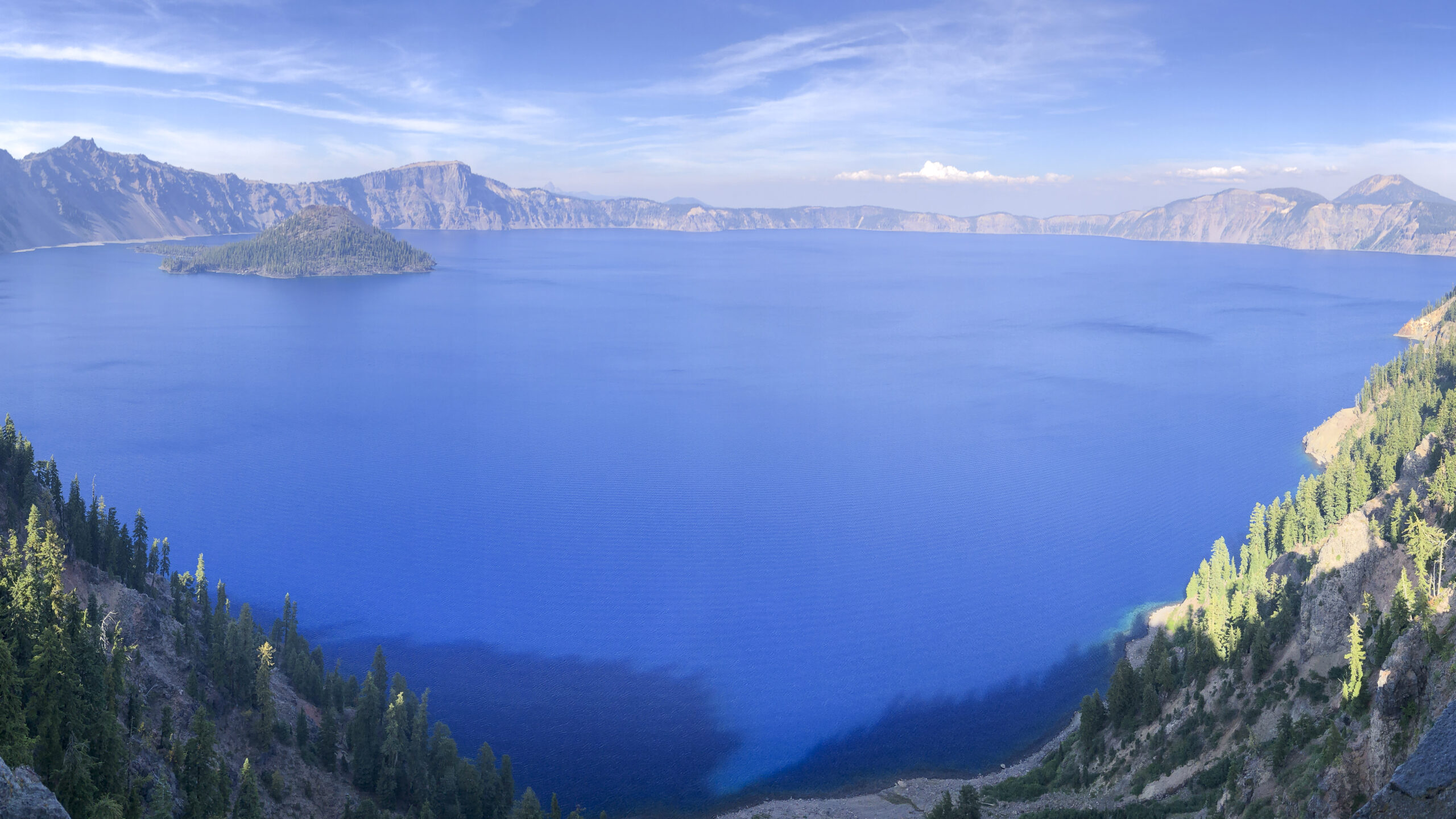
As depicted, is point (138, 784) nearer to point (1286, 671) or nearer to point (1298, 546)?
point (1286, 671)

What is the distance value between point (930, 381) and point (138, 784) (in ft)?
432

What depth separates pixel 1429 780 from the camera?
1734 cm

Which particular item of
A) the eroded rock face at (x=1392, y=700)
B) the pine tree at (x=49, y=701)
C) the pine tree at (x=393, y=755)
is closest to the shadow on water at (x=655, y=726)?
Answer: the pine tree at (x=393, y=755)

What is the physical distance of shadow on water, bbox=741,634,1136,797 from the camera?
179 feet

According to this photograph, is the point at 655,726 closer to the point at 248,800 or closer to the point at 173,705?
the point at 248,800

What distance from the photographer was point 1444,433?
3044 inches

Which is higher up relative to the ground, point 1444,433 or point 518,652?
point 1444,433

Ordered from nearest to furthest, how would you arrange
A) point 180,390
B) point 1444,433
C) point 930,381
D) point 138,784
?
point 138,784 < point 1444,433 < point 180,390 < point 930,381

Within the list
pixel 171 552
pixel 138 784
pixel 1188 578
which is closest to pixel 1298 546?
pixel 1188 578

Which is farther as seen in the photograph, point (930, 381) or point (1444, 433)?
point (930, 381)

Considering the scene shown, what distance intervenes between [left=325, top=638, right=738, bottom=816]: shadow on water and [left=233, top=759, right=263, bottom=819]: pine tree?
60.2 feet

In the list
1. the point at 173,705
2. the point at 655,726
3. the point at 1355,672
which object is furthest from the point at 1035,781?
the point at 173,705

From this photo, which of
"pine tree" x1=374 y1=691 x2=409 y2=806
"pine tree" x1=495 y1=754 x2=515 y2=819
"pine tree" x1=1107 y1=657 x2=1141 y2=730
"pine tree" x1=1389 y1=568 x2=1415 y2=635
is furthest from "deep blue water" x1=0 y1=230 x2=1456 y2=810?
"pine tree" x1=1389 y1=568 x2=1415 y2=635

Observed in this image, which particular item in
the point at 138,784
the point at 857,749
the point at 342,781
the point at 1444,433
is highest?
the point at 1444,433
